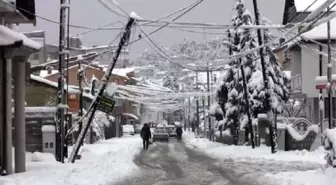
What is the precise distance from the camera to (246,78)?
4356 centimetres

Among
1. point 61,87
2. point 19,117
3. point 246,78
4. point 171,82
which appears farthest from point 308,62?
point 171,82

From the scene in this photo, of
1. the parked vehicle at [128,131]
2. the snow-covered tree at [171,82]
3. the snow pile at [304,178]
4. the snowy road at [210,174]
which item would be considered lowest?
the parked vehicle at [128,131]

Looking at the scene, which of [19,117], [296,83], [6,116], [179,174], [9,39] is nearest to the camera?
[9,39]

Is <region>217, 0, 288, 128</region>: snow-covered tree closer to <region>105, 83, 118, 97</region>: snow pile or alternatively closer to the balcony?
the balcony

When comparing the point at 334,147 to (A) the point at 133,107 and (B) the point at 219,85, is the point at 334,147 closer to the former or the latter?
(B) the point at 219,85

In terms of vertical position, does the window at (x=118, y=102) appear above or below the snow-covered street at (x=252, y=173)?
above

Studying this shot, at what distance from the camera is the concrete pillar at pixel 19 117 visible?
17.8 meters

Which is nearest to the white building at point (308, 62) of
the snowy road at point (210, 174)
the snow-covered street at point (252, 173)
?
the snow-covered street at point (252, 173)

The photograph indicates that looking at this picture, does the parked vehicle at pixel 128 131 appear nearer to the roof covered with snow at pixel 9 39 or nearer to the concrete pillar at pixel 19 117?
the concrete pillar at pixel 19 117

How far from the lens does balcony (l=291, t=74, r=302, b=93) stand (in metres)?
45.0

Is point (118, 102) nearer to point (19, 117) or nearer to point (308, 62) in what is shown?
point (308, 62)

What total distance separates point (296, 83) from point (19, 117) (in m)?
32.3

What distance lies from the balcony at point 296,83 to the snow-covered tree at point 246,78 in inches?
32.3

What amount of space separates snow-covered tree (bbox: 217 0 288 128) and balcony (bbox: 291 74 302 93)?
0.82 meters
